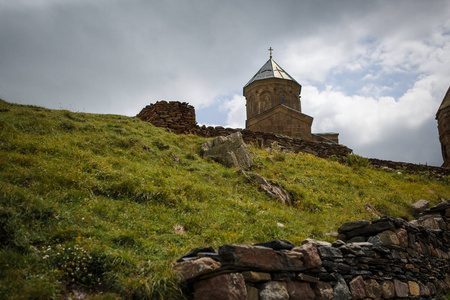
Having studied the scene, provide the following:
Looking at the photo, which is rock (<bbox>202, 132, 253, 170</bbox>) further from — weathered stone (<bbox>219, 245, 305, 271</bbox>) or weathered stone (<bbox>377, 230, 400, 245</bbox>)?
weathered stone (<bbox>219, 245, 305, 271</bbox>)

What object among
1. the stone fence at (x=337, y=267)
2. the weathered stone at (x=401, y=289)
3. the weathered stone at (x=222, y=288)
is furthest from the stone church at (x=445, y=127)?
the weathered stone at (x=222, y=288)

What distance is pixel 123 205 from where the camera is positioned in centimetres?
596

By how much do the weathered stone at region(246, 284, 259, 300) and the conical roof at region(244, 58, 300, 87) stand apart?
24.7m

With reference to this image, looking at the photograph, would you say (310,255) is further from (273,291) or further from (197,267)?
(197,267)

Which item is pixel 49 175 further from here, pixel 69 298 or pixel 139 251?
pixel 69 298

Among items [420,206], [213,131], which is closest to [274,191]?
[420,206]

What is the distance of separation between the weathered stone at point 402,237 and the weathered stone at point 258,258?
316 centimetres

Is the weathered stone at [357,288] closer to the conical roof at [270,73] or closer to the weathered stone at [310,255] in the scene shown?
the weathered stone at [310,255]

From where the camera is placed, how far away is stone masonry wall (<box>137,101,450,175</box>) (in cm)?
1490

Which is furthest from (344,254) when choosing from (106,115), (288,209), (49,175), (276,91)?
(276,91)

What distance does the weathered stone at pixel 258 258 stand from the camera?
12.7 ft

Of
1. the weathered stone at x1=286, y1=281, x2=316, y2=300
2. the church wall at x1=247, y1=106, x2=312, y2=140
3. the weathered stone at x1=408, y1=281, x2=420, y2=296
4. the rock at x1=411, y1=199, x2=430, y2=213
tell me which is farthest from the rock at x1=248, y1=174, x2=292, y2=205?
the church wall at x1=247, y1=106, x2=312, y2=140

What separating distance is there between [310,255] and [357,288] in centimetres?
128

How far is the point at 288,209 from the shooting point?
8336 mm
